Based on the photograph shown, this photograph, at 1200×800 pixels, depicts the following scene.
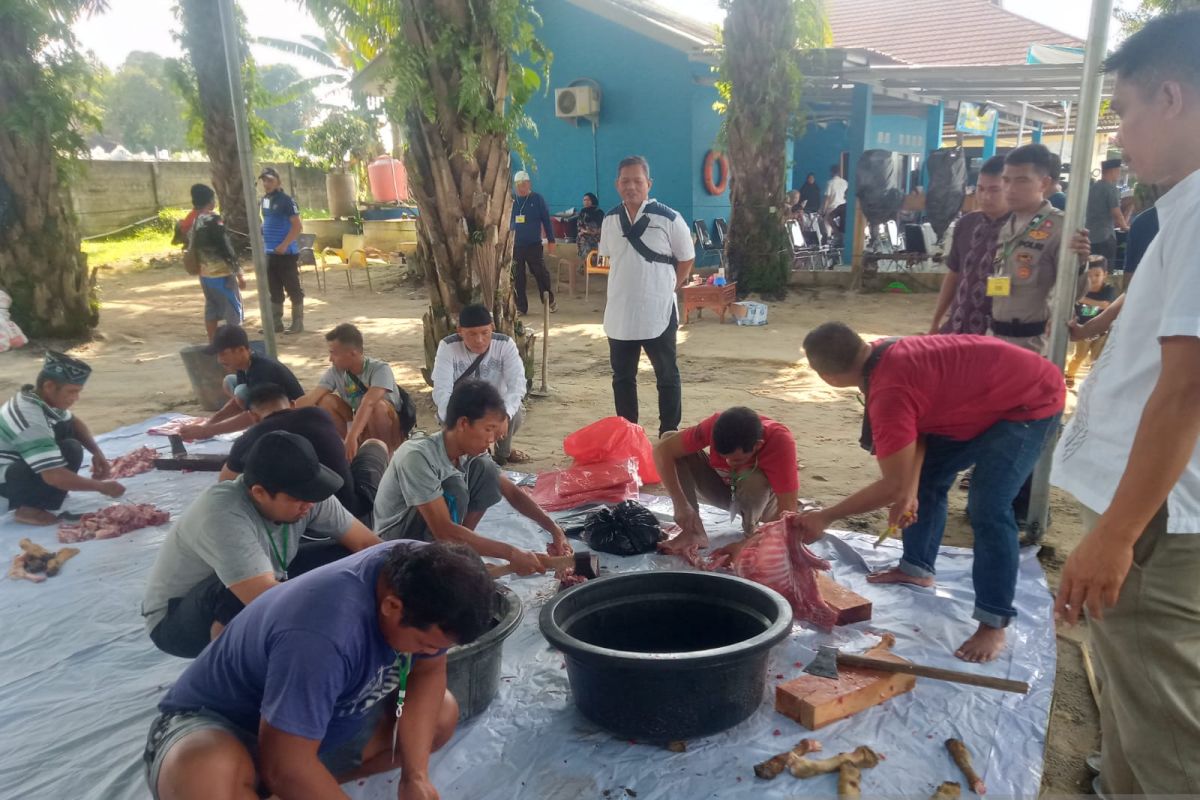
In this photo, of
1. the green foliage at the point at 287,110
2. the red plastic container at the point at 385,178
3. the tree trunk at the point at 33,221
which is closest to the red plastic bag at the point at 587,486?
the tree trunk at the point at 33,221

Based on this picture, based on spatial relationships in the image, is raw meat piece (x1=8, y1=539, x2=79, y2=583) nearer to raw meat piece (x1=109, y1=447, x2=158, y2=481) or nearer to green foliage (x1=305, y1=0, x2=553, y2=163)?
raw meat piece (x1=109, y1=447, x2=158, y2=481)

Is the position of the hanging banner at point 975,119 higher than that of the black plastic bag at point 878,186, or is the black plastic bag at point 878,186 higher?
the hanging banner at point 975,119

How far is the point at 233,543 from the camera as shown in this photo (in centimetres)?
224

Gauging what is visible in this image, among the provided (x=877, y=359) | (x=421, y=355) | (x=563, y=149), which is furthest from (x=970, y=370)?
(x=563, y=149)

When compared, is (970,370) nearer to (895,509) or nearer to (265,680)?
(895,509)

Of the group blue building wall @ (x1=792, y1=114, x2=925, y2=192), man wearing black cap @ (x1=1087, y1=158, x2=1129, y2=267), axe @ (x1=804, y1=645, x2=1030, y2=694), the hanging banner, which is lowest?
axe @ (x1=804, y1=645, x2=1030, y2=694)

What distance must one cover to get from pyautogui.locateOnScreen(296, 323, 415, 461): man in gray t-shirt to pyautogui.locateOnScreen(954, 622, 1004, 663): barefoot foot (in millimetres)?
2969

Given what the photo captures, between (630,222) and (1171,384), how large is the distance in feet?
12.2

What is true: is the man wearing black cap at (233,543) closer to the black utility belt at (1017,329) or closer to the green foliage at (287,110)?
the black utility belt at (1017,329)

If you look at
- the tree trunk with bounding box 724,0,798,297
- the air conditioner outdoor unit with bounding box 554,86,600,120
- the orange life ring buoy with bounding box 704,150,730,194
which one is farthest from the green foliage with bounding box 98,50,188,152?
the tree trunk with bounding box 724,0,798,297

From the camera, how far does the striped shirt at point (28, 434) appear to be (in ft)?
13.2

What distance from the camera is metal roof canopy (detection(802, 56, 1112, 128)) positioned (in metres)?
9.94

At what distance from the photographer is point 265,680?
173 centimetres

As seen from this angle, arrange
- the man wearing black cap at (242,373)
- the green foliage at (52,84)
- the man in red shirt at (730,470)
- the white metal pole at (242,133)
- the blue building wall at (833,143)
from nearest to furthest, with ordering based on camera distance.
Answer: the man in red shirt at (730,470), the man wearing black cap at (242,373), the white metal pole at (242,133), the green foliage at (52,84), the blue building wall at (833,143)
